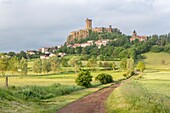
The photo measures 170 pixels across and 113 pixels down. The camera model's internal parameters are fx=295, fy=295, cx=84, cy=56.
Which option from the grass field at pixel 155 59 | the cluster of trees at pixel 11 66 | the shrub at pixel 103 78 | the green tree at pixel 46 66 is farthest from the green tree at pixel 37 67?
the grass field at pixel 155 59

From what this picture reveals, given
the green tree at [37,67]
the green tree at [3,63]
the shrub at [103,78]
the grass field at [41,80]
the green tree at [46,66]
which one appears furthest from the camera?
the green tree at [46,66]

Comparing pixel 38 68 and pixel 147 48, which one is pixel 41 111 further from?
pixel 147 48

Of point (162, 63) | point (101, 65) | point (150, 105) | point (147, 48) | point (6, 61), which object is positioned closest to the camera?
point (150, 105)

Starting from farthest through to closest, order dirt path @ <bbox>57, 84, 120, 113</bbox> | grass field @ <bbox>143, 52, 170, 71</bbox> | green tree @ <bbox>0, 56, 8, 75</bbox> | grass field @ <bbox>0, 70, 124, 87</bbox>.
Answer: grass field @ <bbox>143, 52, 170, 71</bbox> → green tree @ <bbox>0, 56, 8, 75</bbox> → grass field @ <bbox>0, 70, 124, 87</bbox> → dirt path @ <bbox>57, 84, 120, 113</bbox>

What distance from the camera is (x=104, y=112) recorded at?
22.2 meters

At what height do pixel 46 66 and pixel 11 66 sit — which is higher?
pixel 11 66

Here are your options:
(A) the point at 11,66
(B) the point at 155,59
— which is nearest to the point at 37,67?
(A) the point at 11,66

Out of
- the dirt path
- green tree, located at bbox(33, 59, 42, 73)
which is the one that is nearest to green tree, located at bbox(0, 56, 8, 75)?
green tree, located at bbox(33, 59, 42, 73)

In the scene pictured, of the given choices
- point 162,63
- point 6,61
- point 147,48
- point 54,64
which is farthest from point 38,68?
point 147,48

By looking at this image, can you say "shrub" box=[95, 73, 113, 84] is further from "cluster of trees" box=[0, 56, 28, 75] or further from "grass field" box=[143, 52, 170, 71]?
"grass field" box=[143, 52, 170, 71]

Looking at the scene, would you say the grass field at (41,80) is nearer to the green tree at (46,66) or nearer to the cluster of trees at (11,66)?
the cluster of trees at (11,66)

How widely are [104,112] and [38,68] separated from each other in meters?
99.3

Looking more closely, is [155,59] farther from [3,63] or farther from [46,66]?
[3,63]

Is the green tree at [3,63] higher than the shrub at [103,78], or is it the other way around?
the green tree at [3,63]
